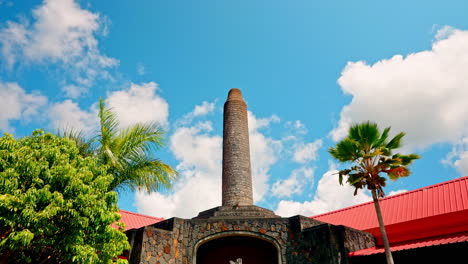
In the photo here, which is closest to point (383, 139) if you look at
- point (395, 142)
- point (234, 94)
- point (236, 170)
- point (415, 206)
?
point (395, 142)

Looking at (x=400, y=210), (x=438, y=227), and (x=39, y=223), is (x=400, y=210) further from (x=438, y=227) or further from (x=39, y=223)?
(x=39, y=223)

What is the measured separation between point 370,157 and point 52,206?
30.6 feet

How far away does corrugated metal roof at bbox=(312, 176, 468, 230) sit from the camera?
14250mm

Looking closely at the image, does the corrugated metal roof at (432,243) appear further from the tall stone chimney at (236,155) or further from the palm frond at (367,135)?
the tall stone chimney at (236,155)

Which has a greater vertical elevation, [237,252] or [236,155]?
[236,155]

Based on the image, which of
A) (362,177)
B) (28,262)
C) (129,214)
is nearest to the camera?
(28,262)

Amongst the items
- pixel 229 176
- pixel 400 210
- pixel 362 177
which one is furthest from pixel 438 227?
pixel 229 176

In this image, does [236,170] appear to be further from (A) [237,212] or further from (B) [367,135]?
(B) [367,135]

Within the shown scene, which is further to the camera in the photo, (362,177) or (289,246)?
(289,246)

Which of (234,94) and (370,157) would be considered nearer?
(370,157)

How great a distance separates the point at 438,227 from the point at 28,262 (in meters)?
14.3

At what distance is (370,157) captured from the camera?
11375 millimetres

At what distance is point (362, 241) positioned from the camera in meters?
14.3

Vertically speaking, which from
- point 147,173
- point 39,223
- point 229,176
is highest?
point 229,176
